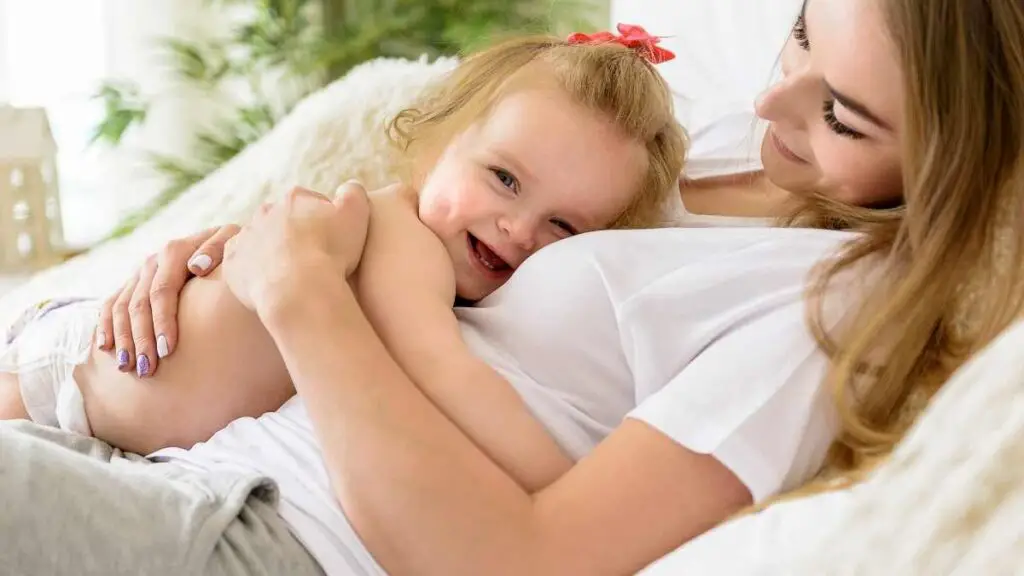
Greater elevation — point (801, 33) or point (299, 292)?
point (801, 33)

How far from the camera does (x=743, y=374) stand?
657 millimetres

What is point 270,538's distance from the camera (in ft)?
2.27

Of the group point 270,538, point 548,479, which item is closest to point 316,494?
point 270,538

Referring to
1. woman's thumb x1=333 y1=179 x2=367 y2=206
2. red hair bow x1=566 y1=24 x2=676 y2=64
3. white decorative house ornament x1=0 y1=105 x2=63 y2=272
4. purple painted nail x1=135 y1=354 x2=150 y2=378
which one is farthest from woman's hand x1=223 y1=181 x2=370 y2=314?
white decorative house ornament x1=0 y1=105 x2=63 y2=272

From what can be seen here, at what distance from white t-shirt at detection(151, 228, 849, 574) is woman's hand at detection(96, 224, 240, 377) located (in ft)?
0.42

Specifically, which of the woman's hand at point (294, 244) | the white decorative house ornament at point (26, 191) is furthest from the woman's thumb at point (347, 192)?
the white decorative house ornament at point (26, 191)

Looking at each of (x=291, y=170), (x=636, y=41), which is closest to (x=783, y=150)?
(x=636, y=41)

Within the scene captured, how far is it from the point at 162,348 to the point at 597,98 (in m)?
0.48

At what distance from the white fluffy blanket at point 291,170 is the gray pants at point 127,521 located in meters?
0.64

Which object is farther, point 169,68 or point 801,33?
point 169,68

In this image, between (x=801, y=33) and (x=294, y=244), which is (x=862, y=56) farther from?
(x=294, y=244)

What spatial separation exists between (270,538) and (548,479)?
0.20 metres

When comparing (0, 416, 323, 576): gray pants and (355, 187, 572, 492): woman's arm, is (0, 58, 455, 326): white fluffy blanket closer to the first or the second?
(355, 187, 572, 492): woman's arm

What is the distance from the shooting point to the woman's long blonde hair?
0.65 metres
